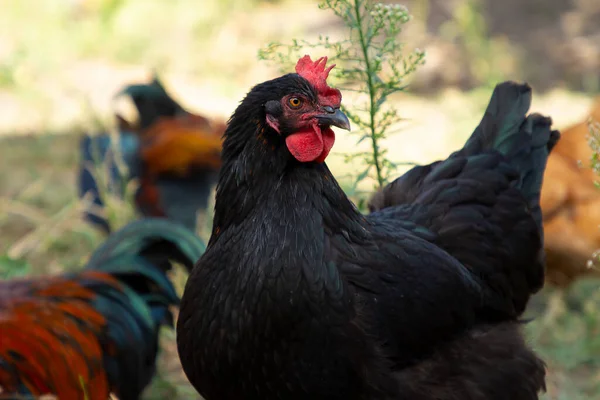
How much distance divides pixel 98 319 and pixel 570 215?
316 centimetres

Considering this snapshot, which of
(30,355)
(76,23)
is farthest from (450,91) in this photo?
(30,355)

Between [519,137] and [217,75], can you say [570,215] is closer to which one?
[519,137]

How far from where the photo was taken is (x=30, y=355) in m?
3.63

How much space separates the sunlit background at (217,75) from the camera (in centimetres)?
595

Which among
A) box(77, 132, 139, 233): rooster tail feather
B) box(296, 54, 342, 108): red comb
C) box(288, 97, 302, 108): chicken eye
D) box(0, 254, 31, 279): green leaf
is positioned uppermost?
box(296, 54, 342, 108): red comb

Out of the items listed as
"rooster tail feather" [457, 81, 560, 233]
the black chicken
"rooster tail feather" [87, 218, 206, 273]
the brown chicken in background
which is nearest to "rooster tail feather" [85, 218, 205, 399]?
"rooster tail feather" [87, 218, 206, 273]

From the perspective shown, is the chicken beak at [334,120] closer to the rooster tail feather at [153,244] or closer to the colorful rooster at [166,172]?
the rooster tail feather at [153,244]

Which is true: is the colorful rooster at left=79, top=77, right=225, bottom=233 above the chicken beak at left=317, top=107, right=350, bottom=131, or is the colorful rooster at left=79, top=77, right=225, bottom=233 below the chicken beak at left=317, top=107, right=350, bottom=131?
below

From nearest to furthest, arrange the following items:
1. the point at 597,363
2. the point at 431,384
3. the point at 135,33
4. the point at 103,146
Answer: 1. the point at 431,384
2. the point at 597,363
3. the point at 103,146
4. the point at 135,33

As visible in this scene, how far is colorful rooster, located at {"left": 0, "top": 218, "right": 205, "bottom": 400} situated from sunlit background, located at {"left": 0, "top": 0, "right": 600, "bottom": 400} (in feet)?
2.46

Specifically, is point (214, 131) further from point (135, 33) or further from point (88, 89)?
point (135, 33)

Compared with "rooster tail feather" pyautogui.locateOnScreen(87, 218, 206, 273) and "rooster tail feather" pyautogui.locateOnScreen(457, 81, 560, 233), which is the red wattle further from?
"rooster tail feather" pyautogui.locateOnScreen(87, 218, 206, 273)

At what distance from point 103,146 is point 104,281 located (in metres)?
2.18

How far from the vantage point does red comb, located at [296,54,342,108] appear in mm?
2711
